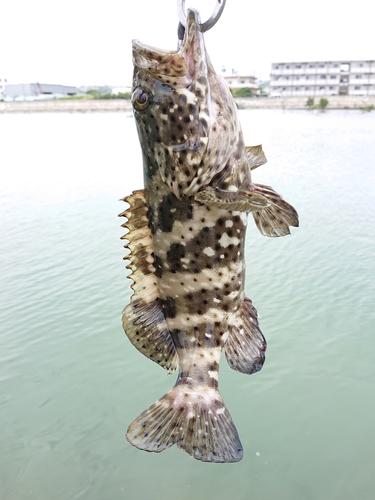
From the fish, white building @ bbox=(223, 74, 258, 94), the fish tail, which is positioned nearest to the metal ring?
the fish

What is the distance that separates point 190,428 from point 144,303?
507 millimetres

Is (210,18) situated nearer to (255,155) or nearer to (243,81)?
(255,155)

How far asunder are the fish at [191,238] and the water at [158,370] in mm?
2756

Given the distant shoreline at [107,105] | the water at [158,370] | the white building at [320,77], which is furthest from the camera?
the white building at [320,77]

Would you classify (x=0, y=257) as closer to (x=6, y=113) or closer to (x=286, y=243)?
(x=286, y=243)

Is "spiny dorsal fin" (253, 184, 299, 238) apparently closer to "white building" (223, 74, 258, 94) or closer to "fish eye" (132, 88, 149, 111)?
"fish eye" (132, 88, 149, 111)

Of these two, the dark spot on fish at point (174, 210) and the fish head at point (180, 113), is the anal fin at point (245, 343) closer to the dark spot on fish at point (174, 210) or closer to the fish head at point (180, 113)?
the dark spot on fish at point (174, 210)

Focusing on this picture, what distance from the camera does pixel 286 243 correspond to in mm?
8266

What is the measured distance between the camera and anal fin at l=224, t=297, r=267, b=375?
192 centimetres

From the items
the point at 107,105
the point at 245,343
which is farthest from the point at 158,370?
the point at 107,105

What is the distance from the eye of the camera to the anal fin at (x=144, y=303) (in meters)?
1.86

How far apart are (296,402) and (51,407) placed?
2635 millimetres

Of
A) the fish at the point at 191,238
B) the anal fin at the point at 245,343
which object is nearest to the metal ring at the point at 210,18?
the fish at the point at 191,238

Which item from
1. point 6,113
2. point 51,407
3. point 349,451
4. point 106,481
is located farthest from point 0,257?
point 6,113
